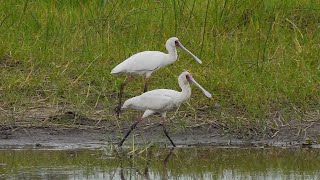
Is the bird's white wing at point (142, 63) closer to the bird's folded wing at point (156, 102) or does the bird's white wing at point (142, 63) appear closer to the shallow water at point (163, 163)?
the bird's folded wing at point (156, 102)

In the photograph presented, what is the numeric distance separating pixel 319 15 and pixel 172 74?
2.13 m

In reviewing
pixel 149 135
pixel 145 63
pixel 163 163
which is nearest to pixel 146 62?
pixel 145 63

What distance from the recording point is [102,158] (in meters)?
8.09

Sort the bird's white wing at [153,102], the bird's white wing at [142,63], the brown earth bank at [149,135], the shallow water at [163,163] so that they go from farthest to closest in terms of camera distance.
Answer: the bird's white wing at [142,63], the brown earth bank at [149,135], the bird's white wing at [153,102], the shallow water at [163,163]

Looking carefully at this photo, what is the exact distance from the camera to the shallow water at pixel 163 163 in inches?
295

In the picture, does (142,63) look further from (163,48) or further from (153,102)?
(163,48)

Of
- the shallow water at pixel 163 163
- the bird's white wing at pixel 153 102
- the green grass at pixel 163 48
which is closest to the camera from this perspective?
the shallow water at pixel 163 163

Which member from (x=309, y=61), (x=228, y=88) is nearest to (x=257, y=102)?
(x=228, y=88)

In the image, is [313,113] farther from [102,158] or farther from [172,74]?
[102,158]

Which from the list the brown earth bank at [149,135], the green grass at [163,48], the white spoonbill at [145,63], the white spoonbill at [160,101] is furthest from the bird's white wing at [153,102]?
the green grass at [163,48]

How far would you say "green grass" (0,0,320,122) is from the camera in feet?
31.1

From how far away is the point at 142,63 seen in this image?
908 cm

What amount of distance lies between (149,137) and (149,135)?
0.19 feet

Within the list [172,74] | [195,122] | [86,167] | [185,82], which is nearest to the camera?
[86,167]
